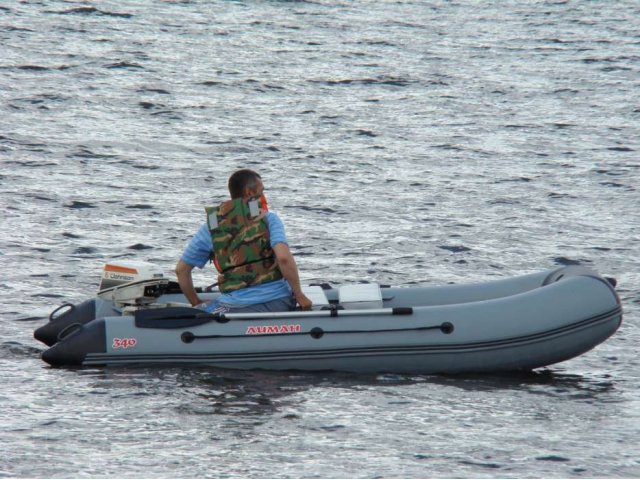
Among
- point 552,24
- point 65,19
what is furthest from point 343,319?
point 552,24

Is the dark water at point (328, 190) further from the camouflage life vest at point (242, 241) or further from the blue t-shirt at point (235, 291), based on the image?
the camouflage life vest at point (242, 241)

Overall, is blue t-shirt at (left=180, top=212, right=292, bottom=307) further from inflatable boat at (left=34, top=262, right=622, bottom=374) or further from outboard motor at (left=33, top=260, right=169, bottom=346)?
outboard motor at (left=33, top=260, right=169, bottom=346)

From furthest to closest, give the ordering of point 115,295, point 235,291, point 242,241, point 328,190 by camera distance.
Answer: point 328,190
point 115,295
point 235,291
point 242,241

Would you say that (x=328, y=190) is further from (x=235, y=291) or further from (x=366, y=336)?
(x=366, y=336)

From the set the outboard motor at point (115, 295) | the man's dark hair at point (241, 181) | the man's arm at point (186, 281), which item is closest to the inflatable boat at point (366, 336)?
the man's arm at point (186, 281)

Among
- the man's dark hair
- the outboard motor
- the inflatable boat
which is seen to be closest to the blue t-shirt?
the inflatable boat

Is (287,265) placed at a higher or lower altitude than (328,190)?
lower

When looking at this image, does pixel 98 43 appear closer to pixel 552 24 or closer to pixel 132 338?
pixel 552 24

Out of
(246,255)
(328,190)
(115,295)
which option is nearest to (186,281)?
(246,255)

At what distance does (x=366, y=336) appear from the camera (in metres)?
8.05

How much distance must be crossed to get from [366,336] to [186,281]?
1.24 meters

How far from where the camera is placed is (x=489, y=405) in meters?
7.64

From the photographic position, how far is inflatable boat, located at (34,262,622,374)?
8.02 metres

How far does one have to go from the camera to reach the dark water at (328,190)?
7.00 metres
